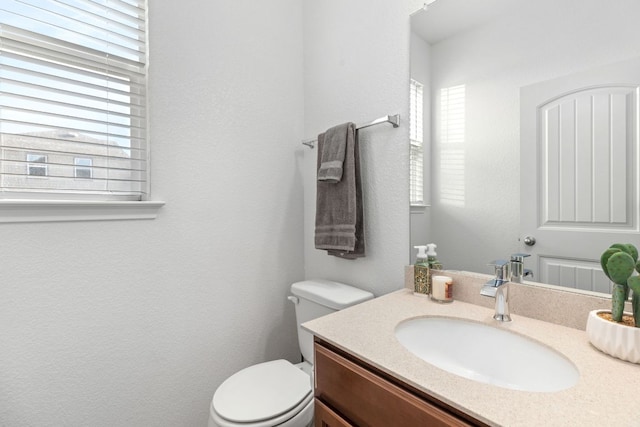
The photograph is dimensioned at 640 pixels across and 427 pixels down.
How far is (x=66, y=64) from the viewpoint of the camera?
3.67 ft

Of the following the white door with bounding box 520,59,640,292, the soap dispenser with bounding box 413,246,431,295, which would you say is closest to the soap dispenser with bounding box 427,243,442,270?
the soap dispenser with bounding box 413,246,431,295

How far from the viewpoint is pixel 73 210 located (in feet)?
3.60

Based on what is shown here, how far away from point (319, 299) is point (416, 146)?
0.77 m

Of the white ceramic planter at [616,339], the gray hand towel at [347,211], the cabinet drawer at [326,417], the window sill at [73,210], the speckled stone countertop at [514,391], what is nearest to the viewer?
the speckled stone countertop at [514,391]

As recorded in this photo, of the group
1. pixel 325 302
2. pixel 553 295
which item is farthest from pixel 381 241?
pixel 553 295

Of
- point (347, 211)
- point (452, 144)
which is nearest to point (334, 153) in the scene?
point (347, 211)

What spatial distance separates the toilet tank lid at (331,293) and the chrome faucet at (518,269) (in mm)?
569

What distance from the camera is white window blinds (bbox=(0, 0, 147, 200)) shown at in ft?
3.37

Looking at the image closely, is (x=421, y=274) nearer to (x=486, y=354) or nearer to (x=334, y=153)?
(x=486, y=354)

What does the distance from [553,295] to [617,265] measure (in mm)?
238

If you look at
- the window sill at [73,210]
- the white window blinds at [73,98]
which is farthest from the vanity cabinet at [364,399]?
the white window blinds at [73,98]

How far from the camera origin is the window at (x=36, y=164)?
1060mm

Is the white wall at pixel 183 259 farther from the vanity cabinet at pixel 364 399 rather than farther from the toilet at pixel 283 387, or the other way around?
the vanity cabinet at pixel 364 399

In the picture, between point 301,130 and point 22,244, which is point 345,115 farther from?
point 22,244
